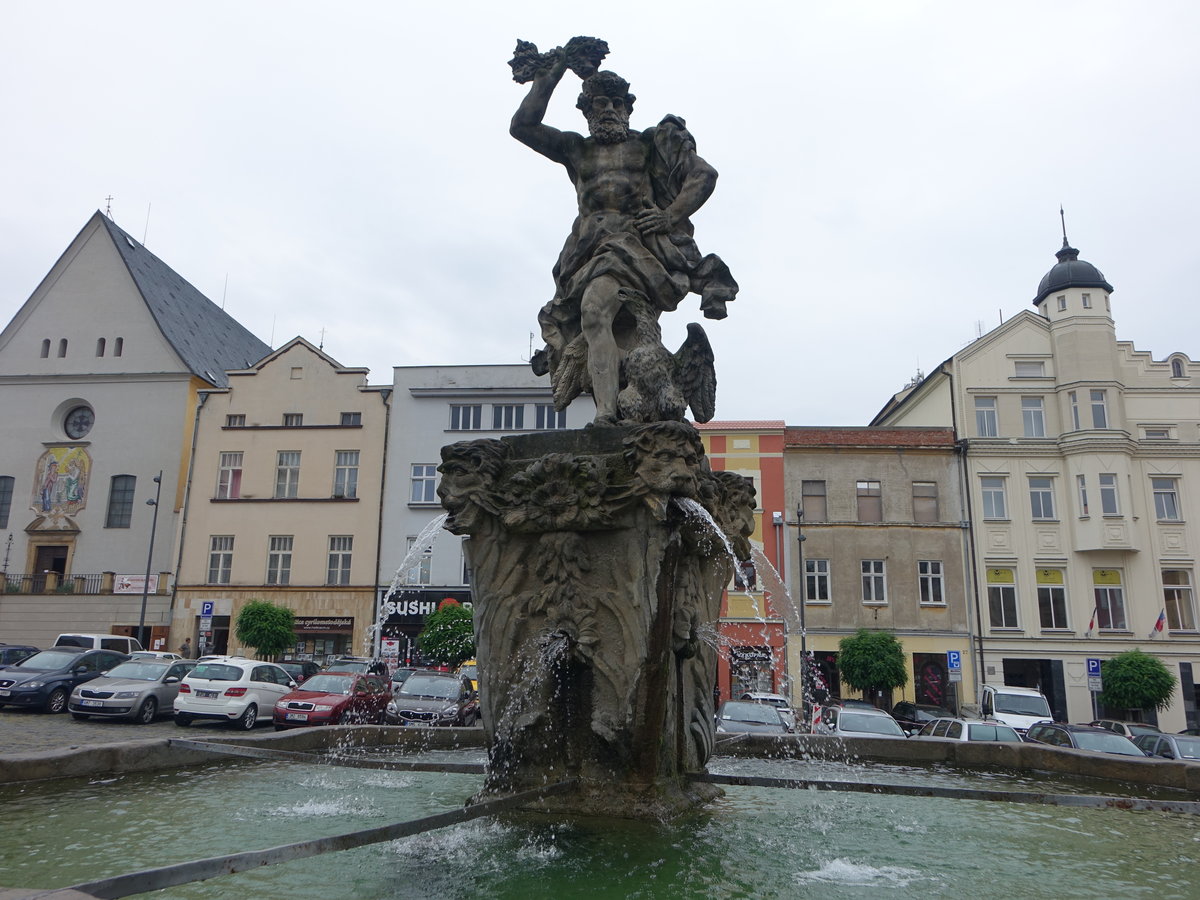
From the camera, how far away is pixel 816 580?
3672 cm

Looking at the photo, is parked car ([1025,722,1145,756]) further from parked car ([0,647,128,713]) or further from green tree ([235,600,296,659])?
green tree ([235,600,296,659])

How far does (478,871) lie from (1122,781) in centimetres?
639

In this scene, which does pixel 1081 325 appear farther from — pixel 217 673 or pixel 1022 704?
pixel 217 673

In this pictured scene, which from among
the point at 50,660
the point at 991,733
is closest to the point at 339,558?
the point at 50,660

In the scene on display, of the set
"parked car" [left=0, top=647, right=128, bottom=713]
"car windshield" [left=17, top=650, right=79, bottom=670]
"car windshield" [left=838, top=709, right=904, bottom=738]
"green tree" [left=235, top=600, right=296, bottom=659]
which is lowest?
"car windshield" [left=838, top=709, right=904, bottom=738]

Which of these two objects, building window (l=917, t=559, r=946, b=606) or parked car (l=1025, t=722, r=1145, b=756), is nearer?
parked car (l=1025, t=722, r=1145, b=756)

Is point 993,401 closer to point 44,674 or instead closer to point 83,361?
point 44,674

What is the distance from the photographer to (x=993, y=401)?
37875 mm

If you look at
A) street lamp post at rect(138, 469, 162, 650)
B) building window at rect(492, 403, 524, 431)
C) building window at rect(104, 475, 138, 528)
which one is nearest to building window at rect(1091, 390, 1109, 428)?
building window at rect(492, 403, 524, 431)

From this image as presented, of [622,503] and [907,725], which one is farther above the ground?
[622,503]

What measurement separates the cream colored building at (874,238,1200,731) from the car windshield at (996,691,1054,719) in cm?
1198

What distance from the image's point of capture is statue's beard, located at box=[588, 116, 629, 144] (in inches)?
295

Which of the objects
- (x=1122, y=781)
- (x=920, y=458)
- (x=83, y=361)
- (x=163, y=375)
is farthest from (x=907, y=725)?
(x=83, y=361)

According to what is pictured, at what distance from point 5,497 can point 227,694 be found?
31.8 meters
